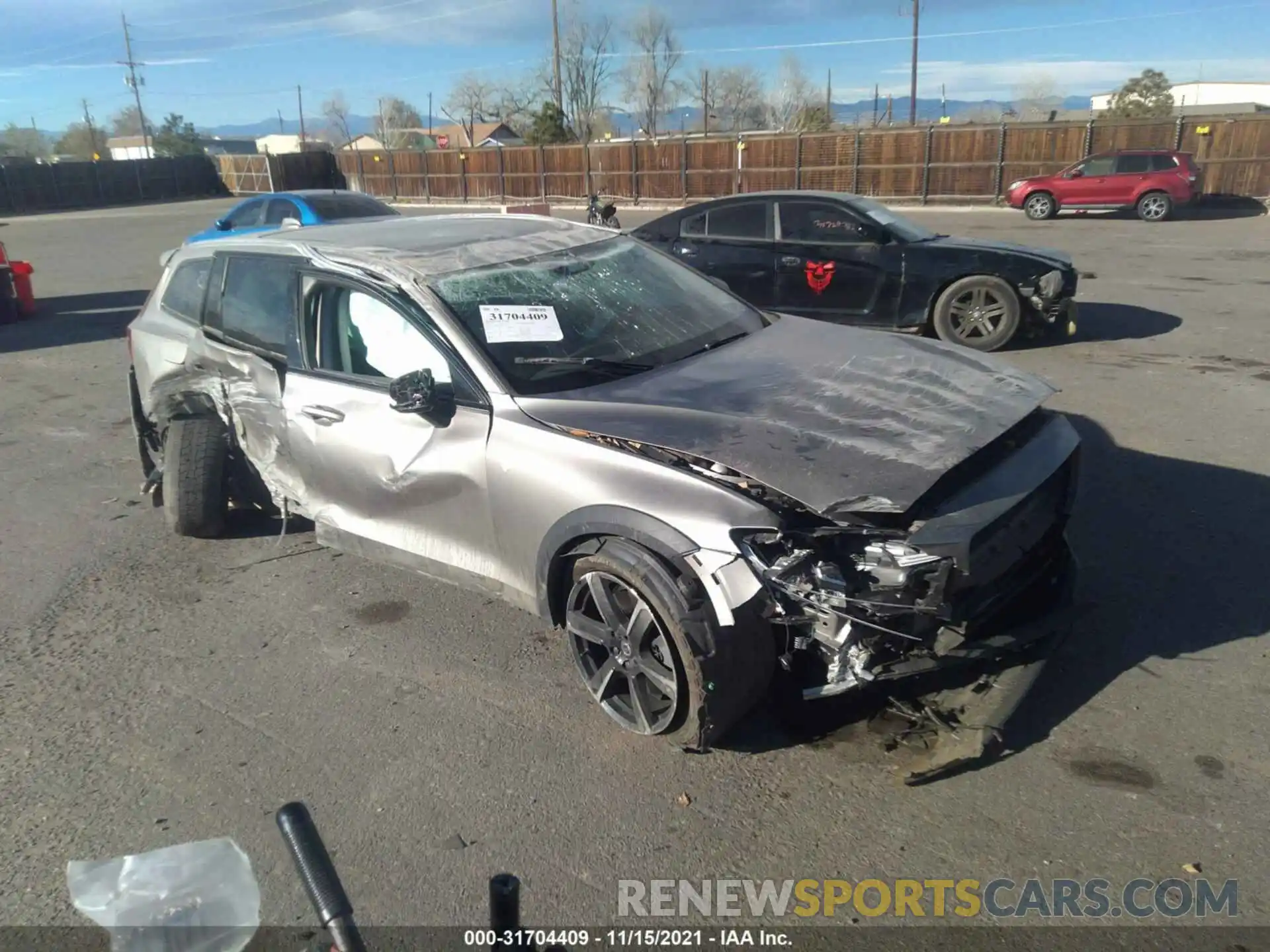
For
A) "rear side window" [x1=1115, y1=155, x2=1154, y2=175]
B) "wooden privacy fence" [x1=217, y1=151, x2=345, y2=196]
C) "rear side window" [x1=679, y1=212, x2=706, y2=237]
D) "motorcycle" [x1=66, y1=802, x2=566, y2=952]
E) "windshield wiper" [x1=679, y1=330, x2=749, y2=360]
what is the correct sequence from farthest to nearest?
1. "wooden privacy fence" [x1=217, y1=151, x2=345, y2=196]
2. "rear side window" [x1=1115, y1=155, x2=1154, y2=175]
3. "rear side window" [x1=679, y1=212, x2=706, y2=237]
4. "windshield wiper" [x1=679, y1=330, x2=749, y2=360]
5. "motorcycle" [x1=66, y1=802, x2=566, y2=952]

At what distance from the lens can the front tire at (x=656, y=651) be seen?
2947mm

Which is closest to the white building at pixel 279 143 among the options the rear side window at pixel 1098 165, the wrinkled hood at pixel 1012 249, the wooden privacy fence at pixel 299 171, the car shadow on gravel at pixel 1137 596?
the wooden privacy fence at pixel 299 171

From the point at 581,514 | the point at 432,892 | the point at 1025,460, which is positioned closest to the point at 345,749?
the point at 432,892

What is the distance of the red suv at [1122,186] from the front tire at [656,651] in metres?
21.9

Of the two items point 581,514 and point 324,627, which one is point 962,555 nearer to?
point 581,514

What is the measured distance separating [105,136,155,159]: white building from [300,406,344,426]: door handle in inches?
3681

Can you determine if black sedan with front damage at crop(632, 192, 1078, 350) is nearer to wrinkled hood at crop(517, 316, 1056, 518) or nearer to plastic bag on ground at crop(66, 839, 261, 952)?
wrinkled hood at crop(517, 316, 1056, 518)

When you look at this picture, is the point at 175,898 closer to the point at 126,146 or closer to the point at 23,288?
the point at 23,288

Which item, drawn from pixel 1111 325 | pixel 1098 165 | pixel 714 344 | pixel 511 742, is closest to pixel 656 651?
pixel 511 742

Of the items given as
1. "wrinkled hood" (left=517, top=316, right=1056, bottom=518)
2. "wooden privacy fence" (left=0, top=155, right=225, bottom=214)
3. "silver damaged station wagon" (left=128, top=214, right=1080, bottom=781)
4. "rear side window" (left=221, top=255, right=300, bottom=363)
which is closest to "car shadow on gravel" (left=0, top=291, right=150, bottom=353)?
"rear side window" (left=221, top=255, right=300, bottom=363)

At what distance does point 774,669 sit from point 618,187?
31702mm

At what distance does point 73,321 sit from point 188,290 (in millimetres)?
9442

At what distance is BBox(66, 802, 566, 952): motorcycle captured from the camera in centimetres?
160

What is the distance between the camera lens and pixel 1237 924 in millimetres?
2441
